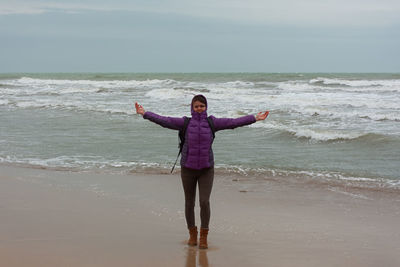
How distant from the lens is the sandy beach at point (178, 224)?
4438 millimetres

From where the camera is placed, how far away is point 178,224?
5535 mm

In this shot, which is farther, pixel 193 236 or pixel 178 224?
pixel 178 224

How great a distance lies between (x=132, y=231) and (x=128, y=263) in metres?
0.94

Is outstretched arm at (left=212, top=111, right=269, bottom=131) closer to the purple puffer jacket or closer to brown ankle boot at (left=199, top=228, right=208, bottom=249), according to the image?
the purple puffer jacket

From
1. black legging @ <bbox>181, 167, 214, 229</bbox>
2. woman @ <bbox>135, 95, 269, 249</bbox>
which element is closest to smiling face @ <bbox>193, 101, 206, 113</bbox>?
woman @ <bbox>135, 95, 269, 249</bbox>

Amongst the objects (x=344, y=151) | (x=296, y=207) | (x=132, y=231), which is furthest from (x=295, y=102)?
(x=132, y=231)

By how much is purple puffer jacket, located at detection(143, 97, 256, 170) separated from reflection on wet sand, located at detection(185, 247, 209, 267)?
801mm

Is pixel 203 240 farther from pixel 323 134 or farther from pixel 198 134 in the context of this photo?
pixel 323 134

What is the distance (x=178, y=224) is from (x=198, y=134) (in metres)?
1.46

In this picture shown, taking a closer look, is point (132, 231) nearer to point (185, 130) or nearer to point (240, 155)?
point (185, 130)

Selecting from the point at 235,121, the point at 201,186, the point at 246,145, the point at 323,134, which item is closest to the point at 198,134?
the point at 235,121

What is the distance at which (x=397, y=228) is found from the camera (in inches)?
217

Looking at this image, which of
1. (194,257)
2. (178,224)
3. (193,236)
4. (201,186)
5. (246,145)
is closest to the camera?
(194,257)

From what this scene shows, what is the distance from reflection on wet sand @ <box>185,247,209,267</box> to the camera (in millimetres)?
4321
